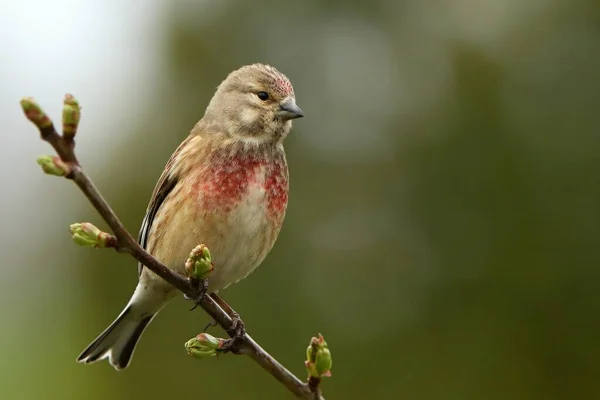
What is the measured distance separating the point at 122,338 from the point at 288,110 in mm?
1447

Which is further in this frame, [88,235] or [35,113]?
[88,235]

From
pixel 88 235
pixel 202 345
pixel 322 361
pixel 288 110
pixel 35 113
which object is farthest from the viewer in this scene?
pixel 288 110

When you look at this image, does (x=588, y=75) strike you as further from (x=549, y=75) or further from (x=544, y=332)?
(x=544, y=332)

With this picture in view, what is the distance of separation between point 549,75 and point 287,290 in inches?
146

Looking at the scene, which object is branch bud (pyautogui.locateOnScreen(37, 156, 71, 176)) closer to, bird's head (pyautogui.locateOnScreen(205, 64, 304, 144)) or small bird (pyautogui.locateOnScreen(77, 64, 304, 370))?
small bird (pyautogui.locateOnScreen(77, 64, 304, 370))

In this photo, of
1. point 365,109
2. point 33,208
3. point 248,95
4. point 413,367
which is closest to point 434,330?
point 413,367

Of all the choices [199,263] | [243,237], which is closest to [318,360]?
[199,263]

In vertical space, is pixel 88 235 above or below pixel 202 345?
above

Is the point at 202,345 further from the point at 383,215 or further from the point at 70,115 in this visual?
the point at 383,215

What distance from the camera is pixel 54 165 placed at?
2.65 metres

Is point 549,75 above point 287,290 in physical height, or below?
above

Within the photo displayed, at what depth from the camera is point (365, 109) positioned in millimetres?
10656

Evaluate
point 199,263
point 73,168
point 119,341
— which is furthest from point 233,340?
point 119,341

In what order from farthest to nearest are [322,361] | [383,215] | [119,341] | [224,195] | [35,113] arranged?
[383,215] < [119,341] < [224,195] < [322,361] < [35,113]
